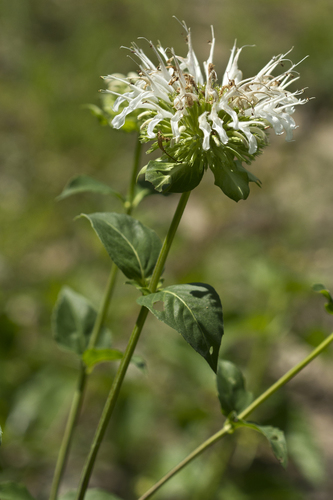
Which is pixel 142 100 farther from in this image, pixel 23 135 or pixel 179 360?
pixel 23 135

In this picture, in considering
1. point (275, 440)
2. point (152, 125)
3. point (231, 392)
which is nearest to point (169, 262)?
point (231, 392)

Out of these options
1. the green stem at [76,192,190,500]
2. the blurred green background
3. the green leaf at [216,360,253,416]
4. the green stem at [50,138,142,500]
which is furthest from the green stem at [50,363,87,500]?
the blurred green background

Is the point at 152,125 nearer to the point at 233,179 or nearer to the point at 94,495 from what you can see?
the point at 233,179

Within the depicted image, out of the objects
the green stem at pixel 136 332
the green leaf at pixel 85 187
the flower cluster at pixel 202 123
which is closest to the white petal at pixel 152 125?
the flower cluster at pixel 202 123

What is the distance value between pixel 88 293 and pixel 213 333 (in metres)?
1.60

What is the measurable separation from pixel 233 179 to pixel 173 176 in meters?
0.10

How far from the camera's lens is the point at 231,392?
3.10ft

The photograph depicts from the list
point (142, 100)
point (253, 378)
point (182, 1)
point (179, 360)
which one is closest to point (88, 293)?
point (179, 360)

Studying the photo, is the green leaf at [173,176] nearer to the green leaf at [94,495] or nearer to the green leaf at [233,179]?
the green leaf at [233,179]

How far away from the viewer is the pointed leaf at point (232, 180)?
706 mm

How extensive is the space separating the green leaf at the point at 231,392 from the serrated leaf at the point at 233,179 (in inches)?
16.8

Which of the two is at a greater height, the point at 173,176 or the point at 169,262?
the point at 173,176

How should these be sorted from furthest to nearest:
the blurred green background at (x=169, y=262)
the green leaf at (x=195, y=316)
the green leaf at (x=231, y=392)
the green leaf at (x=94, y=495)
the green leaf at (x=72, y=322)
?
the blurred green background at (x=169, y=262), the green leaf at (x=72, y=322), the green leaf at (x=94, y=495), the green leaf at (x=231, y=392), the green leaf at (x=195, y=316)

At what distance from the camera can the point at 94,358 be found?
971mm
